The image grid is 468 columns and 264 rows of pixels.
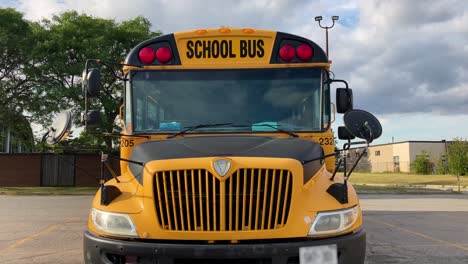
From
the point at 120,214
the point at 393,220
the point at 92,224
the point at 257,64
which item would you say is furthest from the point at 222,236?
the point at 393,220

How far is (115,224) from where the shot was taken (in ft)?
12.3

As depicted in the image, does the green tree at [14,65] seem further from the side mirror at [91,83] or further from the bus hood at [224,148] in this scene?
the bus hood at [224,148]

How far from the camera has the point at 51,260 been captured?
6.70 m

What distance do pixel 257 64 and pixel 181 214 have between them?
6.71 feet

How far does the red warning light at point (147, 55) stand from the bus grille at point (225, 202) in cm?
182

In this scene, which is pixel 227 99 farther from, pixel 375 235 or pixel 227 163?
pixel 375 235

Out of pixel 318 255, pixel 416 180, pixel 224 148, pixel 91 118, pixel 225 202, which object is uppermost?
pixel 91 118

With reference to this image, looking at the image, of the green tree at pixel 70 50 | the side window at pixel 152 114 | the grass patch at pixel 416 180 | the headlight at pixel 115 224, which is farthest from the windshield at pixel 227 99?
the grass patch at pixel 416 180

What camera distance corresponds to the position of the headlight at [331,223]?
12.0ft

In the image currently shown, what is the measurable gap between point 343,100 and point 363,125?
124 cm

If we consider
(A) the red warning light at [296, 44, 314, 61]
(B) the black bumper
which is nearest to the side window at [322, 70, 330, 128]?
(A) the red warning light at [296, 44, 314, 61]

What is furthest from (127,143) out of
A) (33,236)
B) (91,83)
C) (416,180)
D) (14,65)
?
(416,180)

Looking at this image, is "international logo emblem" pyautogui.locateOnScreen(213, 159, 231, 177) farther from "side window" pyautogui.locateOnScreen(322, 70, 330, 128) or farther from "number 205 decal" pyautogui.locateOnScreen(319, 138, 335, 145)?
"side window" pyautogui.locateOnScreen(322, 70, 330, 128)

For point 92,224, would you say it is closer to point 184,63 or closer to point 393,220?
point 184,63
